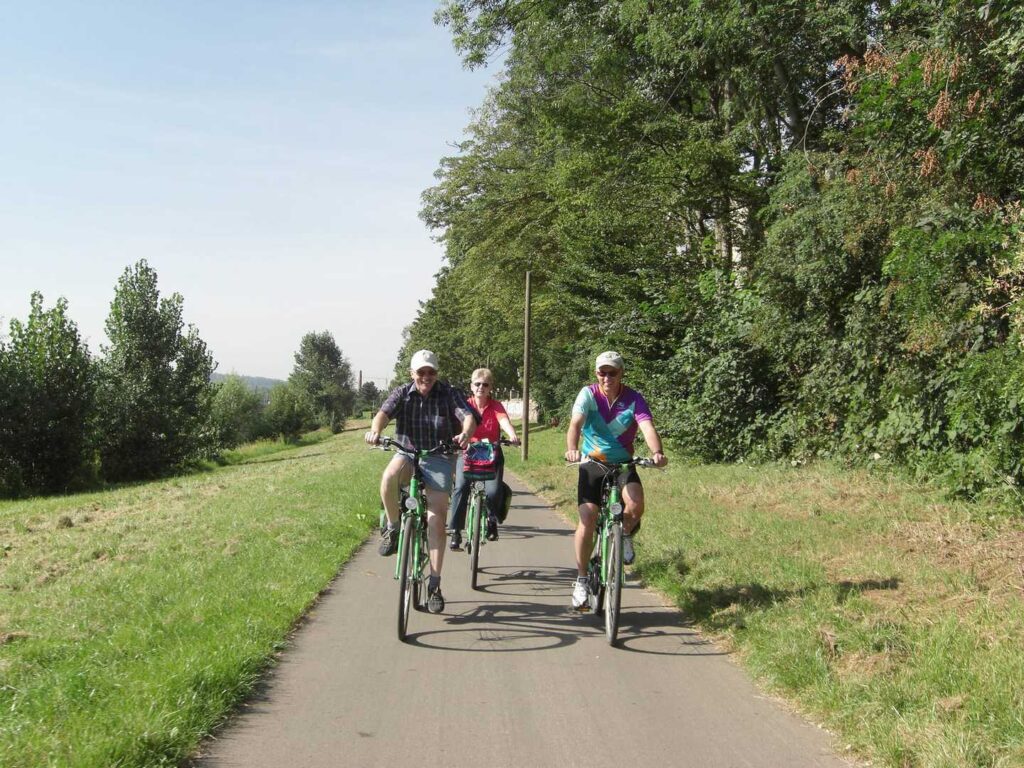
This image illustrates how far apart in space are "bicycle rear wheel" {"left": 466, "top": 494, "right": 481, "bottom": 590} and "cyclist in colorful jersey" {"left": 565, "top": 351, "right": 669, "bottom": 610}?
137cm

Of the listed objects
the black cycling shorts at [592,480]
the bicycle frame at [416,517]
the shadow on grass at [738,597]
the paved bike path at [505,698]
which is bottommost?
the paved bike path at [505,698]

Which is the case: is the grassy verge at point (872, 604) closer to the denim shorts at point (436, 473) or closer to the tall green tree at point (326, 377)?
the denim shorts at point (436, 473)

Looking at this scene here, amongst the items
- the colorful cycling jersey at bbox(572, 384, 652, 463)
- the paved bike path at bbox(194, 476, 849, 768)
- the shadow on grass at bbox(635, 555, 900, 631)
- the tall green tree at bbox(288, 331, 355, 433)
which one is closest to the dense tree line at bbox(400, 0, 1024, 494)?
the shadow on grass at bbox(635, 555, 900, 631)

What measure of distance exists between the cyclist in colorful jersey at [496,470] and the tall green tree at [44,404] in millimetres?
29659

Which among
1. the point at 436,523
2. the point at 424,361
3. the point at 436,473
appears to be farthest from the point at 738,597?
the point at 424,361

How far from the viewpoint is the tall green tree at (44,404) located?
3212 centimetres

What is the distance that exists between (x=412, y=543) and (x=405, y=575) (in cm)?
25

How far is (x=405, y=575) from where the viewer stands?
563cm

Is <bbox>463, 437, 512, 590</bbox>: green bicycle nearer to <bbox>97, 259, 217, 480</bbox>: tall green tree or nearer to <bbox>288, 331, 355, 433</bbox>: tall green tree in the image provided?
<bbox>97, 259, 217, 480</bbox>: tall green tree

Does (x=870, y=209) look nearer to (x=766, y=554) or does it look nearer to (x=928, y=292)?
(x=928, y=292)

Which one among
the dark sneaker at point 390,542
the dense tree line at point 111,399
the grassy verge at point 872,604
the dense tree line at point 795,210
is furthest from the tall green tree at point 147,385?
the dark sneaker at point 390,542

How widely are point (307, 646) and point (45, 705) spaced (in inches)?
64.0

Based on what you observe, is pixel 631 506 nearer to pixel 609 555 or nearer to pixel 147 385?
pixel 609 555

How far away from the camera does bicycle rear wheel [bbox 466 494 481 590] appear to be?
7379 millimetres
